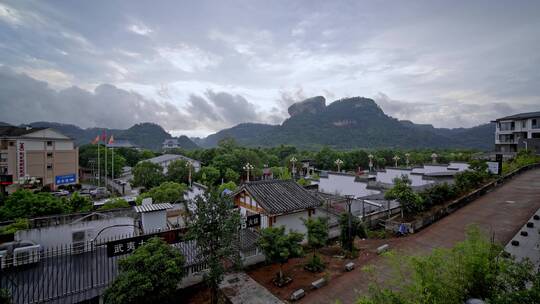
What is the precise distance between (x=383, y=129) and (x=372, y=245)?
5538 inches

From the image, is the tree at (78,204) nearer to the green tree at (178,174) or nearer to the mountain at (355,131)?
the green tree at (178,174)

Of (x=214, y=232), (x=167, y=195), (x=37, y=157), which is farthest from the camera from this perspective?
(x=37, y=157)

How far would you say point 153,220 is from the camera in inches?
436

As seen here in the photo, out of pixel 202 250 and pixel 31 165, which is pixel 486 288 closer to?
pixel 202 250

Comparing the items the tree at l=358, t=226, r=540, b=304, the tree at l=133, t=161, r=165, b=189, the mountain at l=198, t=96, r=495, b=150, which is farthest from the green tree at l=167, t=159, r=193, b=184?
the mountain at l=198, t=96, r=495, b=150

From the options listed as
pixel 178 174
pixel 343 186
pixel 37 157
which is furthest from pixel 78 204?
pixel 37 157

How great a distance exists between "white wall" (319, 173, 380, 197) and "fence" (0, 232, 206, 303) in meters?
17.5

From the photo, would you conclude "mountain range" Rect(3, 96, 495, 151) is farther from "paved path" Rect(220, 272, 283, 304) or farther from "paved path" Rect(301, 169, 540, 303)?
"paved path" Rect(220, 272, 283, 304)

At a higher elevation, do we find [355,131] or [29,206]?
[355,131]

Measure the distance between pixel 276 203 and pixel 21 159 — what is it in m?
39.6

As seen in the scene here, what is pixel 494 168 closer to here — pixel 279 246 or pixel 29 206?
pixel 279 246

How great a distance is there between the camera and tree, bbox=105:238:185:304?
19.3 feet

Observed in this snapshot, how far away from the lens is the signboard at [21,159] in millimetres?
31484

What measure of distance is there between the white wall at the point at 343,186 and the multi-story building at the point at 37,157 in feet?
117
